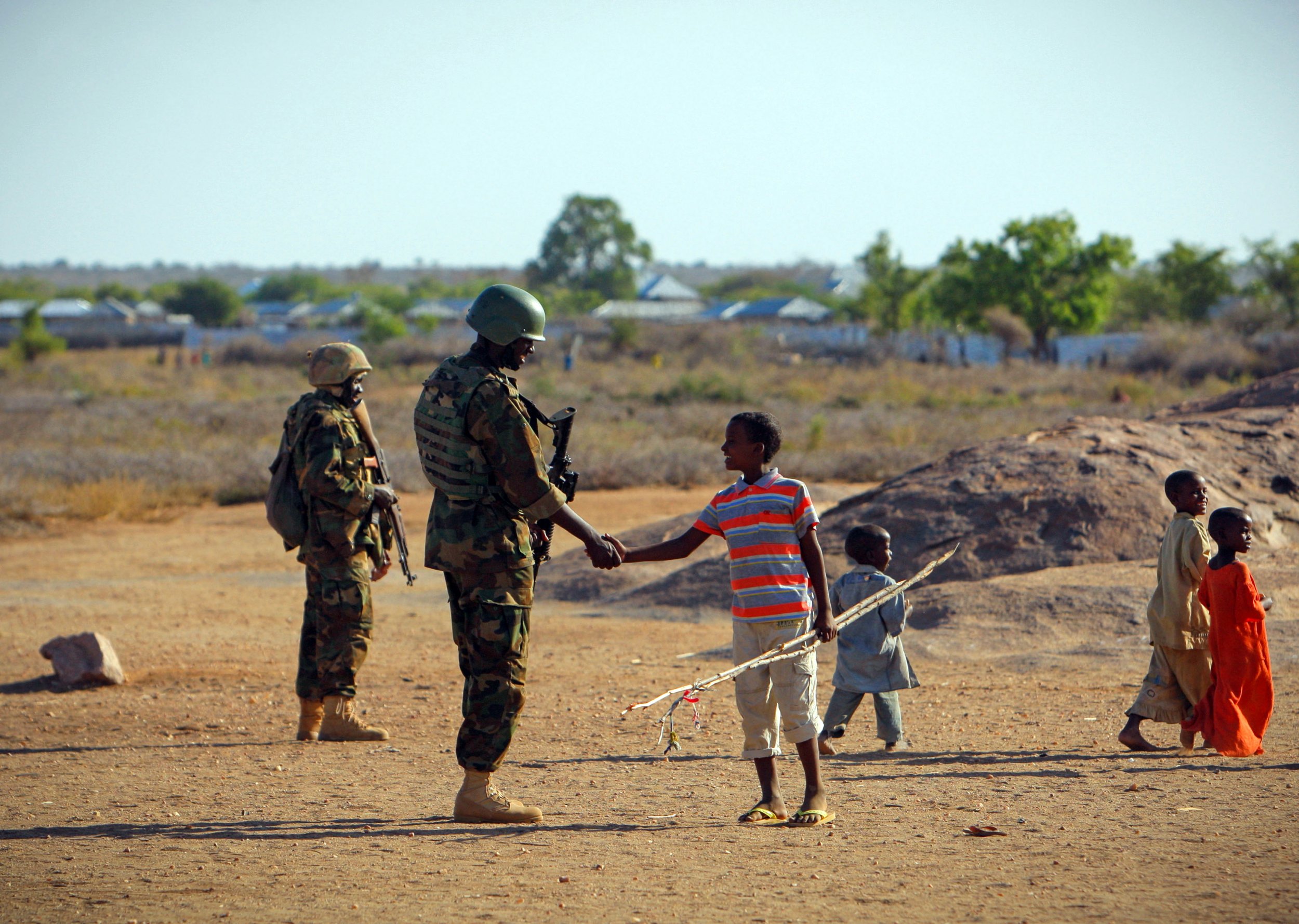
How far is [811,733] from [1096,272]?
49.2 meters

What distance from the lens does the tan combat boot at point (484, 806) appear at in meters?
4.91

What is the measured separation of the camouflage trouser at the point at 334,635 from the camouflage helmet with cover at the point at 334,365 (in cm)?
98

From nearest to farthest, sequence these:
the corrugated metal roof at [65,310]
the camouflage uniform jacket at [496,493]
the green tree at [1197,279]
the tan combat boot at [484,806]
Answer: the camouflage uniform jacket at [496,493]
the tan combat boot at [484,806]
the green tree at [1197,279]
the corrugated metal roof at [65,310]

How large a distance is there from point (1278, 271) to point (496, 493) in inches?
2137

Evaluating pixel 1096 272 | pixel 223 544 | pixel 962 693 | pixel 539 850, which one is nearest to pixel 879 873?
pixel 539 850

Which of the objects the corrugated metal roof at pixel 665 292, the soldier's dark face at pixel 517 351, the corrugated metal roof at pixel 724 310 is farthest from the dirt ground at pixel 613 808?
the corrugated metal roof at pixel 665 292

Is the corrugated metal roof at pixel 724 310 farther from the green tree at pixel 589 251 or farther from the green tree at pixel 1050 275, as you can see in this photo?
the green tree at pixel 1050 275

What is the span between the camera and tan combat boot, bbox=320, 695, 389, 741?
6809 mm

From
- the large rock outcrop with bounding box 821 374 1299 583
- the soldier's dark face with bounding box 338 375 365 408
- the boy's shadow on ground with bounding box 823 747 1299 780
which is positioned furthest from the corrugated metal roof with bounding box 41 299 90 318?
the boy's shadow on ground with bounding box 823 747 1299 780

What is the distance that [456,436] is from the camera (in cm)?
470

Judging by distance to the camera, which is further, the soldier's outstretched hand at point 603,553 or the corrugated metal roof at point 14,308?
the corrugated metal roof at point 14,308

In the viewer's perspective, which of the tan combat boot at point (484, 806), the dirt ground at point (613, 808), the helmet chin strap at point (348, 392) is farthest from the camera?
the helmet chin strap at point (348, 392)

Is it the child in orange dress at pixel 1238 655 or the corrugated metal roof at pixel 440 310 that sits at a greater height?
the corrugated metal roof at pixel 440 310

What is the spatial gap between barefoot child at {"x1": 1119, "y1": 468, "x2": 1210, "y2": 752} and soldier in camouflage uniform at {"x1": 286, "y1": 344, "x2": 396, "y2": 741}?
3.84 meters
